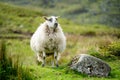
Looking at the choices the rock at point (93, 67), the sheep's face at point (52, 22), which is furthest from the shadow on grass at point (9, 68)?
the sheep's face at point (52, 22)

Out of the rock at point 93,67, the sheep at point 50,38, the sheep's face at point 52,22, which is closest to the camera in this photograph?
the rock at point 93,67

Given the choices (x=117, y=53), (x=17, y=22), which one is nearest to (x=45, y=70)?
(x=117, y=53)

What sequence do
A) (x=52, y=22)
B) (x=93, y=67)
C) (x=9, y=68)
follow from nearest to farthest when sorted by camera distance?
(x=9, y=68), (x=93, y=67), (x=52, y=22)

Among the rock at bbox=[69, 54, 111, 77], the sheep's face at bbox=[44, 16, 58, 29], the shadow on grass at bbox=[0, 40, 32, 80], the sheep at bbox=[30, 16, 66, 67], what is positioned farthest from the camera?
the sheep at bbox=[30, 16, 66, 67]

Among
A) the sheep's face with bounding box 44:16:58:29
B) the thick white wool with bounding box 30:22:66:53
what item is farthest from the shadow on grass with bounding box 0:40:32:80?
the sheep's face with bounding box 44:16:58:29

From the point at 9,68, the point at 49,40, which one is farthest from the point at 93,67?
the point at 9,68

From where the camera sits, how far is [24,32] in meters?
47.0

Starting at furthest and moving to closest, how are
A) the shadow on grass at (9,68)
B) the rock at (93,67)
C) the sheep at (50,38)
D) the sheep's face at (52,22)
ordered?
1. the sheep at (50,38)
2. the sheep's face at (52,22)
3. the rock at (93,67)
4. the shadow on grass at (9,68)

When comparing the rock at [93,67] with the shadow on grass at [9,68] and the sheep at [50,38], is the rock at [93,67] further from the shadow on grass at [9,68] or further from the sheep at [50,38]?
the shadow on grass at [9,68]

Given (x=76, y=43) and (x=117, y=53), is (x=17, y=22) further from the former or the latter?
(x=117, y=53)

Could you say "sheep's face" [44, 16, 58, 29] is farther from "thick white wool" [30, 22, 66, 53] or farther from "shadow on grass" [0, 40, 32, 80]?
"shadow on grass" [0, 40, 32, 80]

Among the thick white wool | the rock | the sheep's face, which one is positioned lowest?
the rock

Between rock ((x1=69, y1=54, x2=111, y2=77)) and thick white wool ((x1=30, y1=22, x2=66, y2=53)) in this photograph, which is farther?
Result: thick white wool ((x1=30, y1=22, x2=66, y2=53))

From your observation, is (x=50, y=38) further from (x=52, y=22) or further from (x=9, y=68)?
(x=9, y=68)
